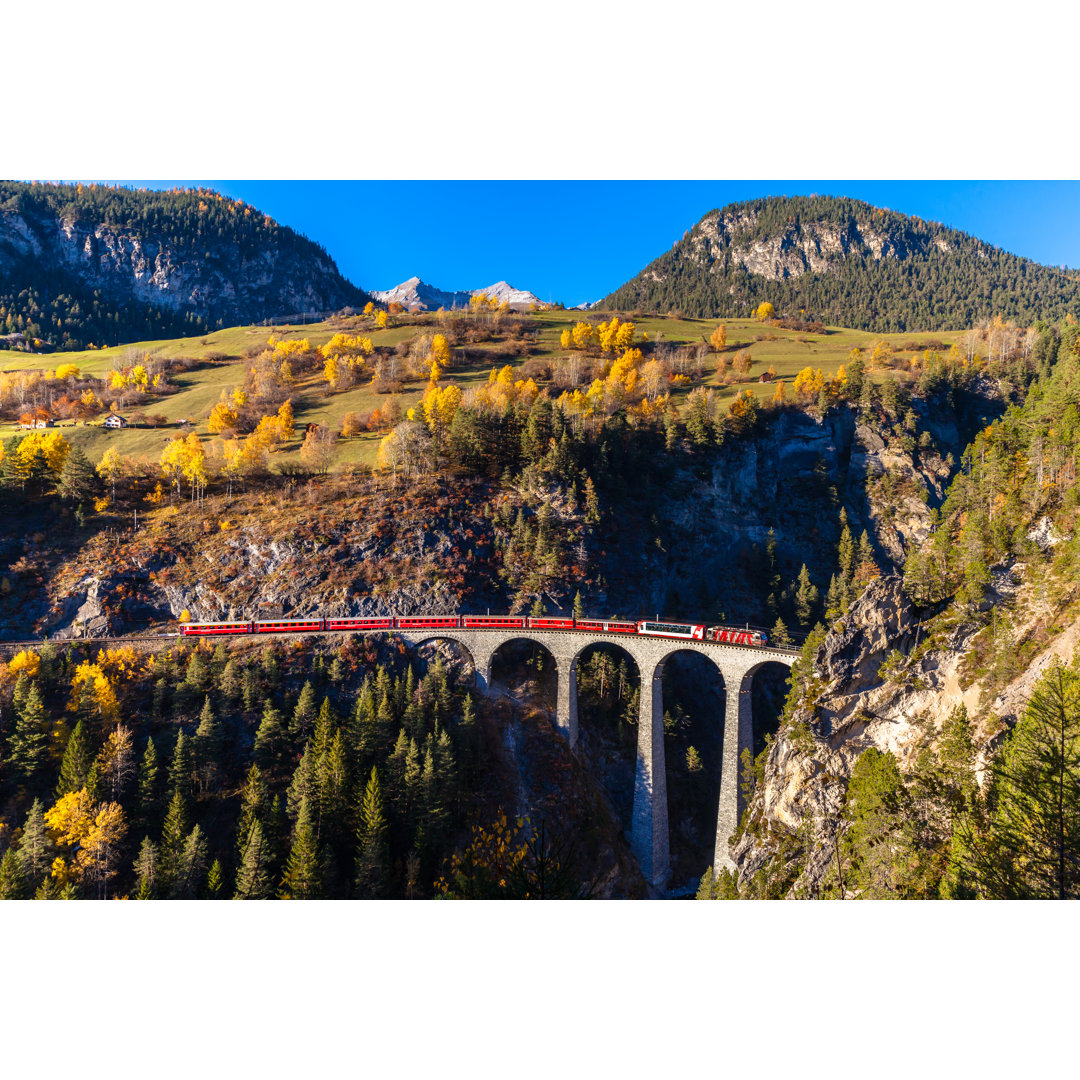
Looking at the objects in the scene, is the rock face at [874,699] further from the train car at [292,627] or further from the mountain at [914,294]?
the mountain at [914,294]

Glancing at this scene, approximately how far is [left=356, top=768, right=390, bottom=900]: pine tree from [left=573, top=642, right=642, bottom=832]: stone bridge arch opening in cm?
2045

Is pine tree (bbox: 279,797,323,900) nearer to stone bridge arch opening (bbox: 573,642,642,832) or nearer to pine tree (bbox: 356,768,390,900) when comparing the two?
pine tree (bbox: 356,768,390,900)

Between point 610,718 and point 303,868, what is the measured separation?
104 ft

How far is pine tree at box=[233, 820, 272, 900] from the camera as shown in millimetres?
32469

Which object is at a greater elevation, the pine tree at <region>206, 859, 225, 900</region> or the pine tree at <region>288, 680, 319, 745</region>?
the pine tree at <region>288, 680, 319, 745</region>

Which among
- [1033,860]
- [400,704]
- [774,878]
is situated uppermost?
[1033,860]

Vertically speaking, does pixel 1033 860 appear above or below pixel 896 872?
above

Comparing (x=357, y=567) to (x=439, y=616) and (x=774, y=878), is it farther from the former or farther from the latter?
(x=774, y=878)

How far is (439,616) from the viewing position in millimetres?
55469

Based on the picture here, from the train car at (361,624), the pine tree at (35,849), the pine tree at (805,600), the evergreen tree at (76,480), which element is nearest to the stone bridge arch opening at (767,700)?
the pine tree at (805,600)

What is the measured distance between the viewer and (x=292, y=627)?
53906mm

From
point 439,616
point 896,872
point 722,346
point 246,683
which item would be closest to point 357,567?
point 439,616

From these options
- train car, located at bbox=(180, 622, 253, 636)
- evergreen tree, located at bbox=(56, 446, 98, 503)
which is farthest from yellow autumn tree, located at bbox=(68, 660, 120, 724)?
evergreen tree, located at bbox=(56, 446, 98, 503)

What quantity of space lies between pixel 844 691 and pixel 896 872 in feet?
45.1
